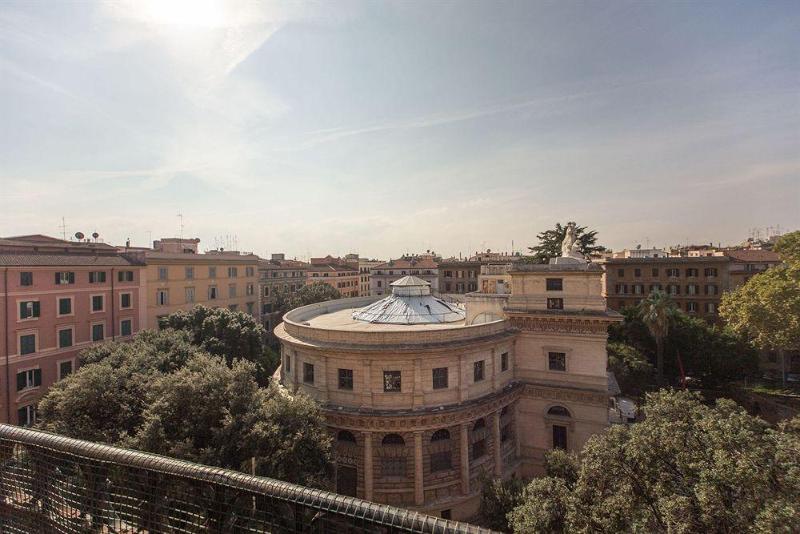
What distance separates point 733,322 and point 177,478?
48266mm

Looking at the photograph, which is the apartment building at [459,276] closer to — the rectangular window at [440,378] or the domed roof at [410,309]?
the domed roof at [410,309]

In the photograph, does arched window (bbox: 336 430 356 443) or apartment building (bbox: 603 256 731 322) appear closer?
arched window (bbox: 336 430 356 443)

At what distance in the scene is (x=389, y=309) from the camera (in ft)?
98.0

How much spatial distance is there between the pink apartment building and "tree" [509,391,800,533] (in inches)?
1466

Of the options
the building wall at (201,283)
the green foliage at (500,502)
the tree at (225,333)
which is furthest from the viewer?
the building wall at (201,283)

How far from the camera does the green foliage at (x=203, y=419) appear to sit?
1520cm

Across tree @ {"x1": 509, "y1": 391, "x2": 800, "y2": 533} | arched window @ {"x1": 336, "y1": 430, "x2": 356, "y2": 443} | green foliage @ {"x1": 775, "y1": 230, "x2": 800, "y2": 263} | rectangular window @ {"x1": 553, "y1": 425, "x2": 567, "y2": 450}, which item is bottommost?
rectangular window @ {"x1": 553, "y1": 425, "x2": 567, "y2": 450}

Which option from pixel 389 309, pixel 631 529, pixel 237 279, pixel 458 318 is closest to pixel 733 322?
pixel 458 318

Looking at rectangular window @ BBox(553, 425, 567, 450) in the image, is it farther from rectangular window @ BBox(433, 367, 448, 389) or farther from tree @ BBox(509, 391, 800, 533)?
tree @ BBox(509, 391, 800, 533)

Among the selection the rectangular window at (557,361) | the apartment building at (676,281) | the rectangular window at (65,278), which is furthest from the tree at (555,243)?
the rectangular window at (65,278)

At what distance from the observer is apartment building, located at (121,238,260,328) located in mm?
42750

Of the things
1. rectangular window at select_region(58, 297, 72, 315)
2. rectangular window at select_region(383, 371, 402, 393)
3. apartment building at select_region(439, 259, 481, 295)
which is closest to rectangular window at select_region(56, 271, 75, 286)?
rectangular window at select_region(58, 297, 72, 315)

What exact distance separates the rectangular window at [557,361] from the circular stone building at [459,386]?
2.4 inches

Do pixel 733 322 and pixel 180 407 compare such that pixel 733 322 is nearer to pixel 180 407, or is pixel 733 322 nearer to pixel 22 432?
pixel 180 407
